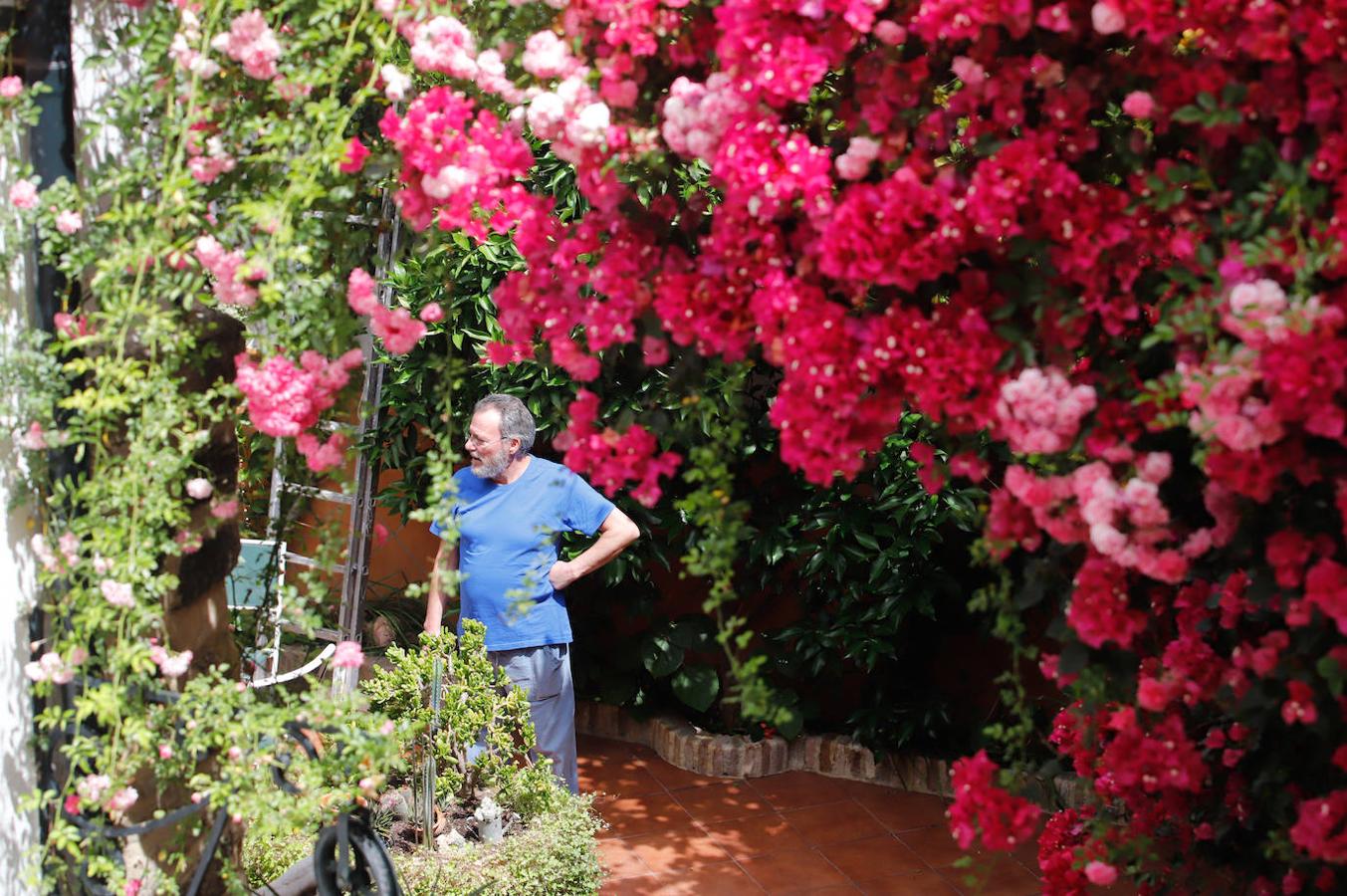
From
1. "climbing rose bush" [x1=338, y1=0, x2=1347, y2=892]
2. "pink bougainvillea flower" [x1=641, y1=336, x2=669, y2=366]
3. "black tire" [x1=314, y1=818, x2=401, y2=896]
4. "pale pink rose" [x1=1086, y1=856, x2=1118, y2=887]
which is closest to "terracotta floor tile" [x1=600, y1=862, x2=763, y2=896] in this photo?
"black tire" [x1=314, y1=818, x2=401, y2=896]

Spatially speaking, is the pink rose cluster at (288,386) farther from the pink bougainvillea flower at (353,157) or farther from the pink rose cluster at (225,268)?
the pink bougainvillea flower at (353,157)

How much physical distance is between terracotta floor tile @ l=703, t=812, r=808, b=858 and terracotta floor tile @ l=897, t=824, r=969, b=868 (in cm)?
40

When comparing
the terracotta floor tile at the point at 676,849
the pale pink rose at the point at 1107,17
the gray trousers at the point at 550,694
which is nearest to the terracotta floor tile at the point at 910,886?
the terracotta floor tile at the point at 676,849

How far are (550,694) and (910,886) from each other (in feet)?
4.70

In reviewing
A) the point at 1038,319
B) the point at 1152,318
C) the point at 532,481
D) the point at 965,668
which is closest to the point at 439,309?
the point at 1038,319

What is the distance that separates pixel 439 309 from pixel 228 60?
1.54ft

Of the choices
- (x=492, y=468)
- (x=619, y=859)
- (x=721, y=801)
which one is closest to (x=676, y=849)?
(x=619, y=859)

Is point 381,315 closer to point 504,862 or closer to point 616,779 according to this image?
point 504,862

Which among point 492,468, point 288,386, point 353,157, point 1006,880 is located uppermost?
point 353,157

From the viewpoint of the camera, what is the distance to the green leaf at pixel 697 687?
18.2 ft

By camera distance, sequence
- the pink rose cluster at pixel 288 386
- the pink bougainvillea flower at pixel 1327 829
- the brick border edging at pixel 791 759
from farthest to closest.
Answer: the brick border edging at pixel 791 759, the pink rose cluster at pixel 288 386, the pink bougainvillea flower at pixel 1327 829

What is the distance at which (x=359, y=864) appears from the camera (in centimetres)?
219

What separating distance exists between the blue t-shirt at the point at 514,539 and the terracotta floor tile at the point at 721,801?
1.27 metres

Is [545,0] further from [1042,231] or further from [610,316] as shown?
[1042,231]
